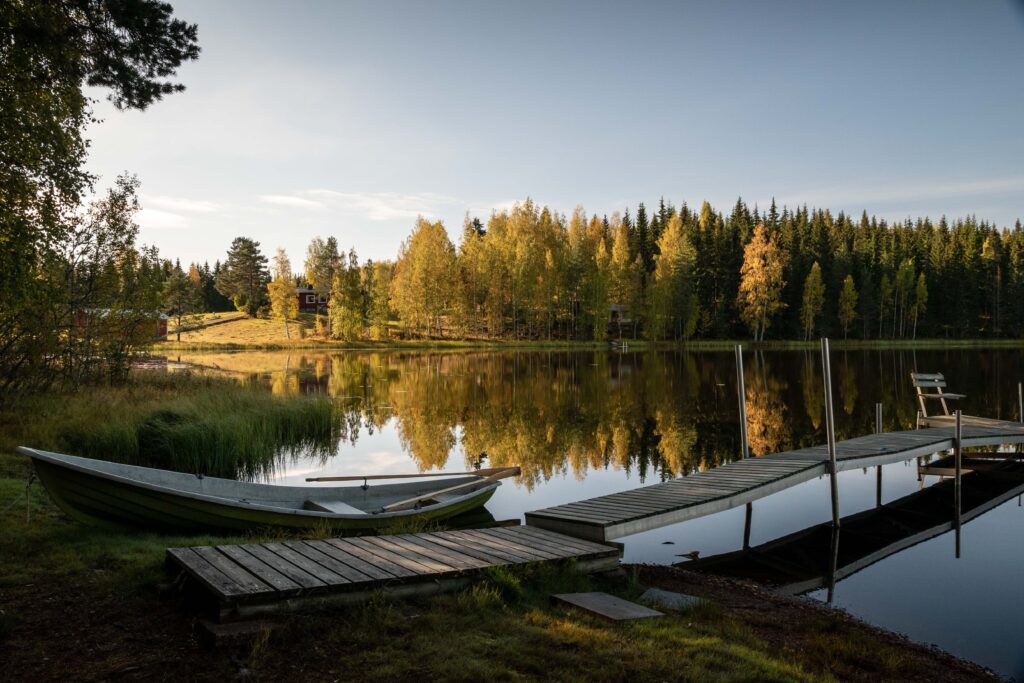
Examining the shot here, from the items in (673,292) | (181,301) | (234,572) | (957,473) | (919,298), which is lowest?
(957,473)

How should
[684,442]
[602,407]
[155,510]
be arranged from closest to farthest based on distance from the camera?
1. [155,510]
2. [684,442]
3. [602,407]

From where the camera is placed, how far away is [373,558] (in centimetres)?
664

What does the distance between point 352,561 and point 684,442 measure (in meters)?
15.0

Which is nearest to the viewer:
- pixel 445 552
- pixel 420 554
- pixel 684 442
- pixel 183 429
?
pixel 420 554

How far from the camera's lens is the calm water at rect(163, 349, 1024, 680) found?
9.31 metres

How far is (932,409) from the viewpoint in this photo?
89.8 feet

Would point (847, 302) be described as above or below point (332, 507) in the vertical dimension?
above

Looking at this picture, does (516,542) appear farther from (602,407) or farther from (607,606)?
(602,407)

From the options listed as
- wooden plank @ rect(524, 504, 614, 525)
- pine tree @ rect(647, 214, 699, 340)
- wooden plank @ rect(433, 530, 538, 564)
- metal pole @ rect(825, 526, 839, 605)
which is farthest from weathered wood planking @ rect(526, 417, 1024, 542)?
pine tree @ rect(647, 214, 699, 340)

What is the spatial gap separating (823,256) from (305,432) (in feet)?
260

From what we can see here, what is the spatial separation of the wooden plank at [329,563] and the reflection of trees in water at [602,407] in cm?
873

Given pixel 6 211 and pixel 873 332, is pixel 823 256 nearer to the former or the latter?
pixel 873 332

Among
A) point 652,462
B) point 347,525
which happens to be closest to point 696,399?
point 652,462

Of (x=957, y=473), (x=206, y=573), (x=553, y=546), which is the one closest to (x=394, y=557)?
(x=206, y=573)
